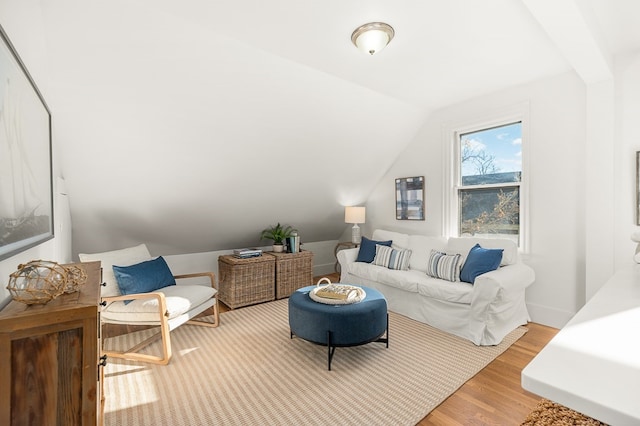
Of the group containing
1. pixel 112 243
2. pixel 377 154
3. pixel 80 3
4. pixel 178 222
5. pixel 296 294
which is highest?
pixel 80 3

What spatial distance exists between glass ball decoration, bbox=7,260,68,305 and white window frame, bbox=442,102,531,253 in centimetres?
385

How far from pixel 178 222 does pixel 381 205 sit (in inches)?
118

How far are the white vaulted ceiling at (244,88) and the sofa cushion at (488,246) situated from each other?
165 cm

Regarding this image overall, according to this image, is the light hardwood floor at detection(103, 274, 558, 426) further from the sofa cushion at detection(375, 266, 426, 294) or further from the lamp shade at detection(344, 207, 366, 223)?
the lamp shade at detection(344, 207, 366, 223)

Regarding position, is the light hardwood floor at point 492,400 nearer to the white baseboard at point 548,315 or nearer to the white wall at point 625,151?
the white baseboard at point 548,315

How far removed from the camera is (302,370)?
2375 mm

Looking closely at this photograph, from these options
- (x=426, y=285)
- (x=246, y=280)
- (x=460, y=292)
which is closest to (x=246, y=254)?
(x=246, y=280)

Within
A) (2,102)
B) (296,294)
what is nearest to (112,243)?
(296,294)

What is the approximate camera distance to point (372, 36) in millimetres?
2143

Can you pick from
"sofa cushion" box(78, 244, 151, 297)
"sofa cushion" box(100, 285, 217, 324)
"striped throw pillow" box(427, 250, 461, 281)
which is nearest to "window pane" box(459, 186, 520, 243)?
"striped throw pillow" box(427, 250, 461, 281)

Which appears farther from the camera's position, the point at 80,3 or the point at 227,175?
the point at 227,175

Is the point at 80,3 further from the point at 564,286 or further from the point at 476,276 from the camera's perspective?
the point at 564,286

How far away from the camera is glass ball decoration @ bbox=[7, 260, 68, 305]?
961mm

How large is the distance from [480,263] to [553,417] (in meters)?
1.54
